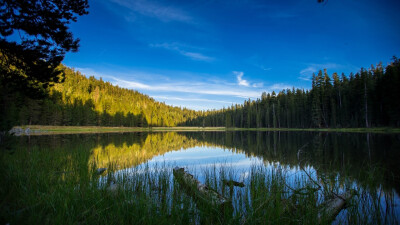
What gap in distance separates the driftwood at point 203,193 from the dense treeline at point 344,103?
1650 inches

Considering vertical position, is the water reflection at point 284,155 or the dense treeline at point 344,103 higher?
the dense treeline at point 344,103

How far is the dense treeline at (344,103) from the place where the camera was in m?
34.2

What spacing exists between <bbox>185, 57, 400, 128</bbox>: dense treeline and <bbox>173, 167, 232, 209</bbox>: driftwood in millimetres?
41921

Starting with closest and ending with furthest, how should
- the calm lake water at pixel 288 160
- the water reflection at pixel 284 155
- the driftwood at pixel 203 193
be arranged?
the driftwood at pixel 203 193, the calm lake water at pixel 288 160, the water reflection at pixel 284 155

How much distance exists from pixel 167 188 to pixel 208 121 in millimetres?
125723

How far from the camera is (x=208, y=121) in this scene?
429 feet

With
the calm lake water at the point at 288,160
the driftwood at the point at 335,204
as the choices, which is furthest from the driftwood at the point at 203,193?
the driftwood at the point at 335,204

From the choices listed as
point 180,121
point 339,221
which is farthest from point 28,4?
point 180,121

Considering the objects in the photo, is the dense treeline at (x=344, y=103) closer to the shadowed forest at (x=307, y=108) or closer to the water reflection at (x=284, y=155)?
the shadowed forest at (x=307, y=108)

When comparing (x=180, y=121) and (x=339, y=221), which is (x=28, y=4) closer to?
(x=339, y=221)

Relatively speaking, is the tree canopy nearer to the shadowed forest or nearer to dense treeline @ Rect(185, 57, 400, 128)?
the shadowed forest

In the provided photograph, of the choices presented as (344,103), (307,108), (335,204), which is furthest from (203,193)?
(307,108)

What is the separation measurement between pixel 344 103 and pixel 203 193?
172 ft

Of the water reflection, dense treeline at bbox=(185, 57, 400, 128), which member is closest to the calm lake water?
the water reflection
